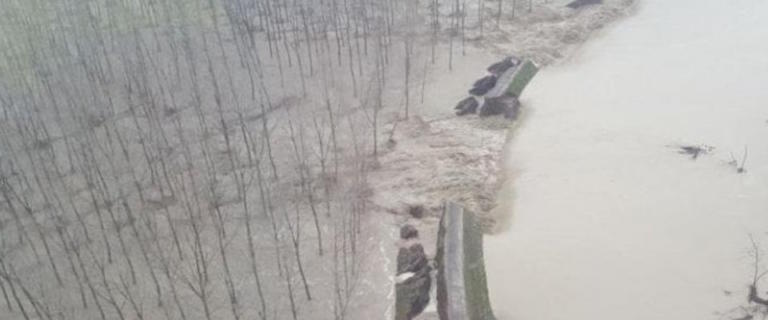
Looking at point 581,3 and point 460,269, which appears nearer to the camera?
point 460,269

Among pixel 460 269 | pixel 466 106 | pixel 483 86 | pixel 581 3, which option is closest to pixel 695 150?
pixel 466 106

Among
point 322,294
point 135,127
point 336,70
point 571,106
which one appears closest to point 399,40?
point 336,70

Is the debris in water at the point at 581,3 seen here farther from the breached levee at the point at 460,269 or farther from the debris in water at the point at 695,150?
the breached levee at the point at 460,269

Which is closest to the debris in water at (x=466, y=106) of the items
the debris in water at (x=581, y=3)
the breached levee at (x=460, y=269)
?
the breached levee at (x=460, y=269)

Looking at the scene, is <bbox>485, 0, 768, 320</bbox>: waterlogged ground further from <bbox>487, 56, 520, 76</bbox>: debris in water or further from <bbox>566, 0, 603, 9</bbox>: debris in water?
<bbox>566, 0, 603, 9</bbox>: debris in water

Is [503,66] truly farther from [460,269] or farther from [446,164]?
[460,269]

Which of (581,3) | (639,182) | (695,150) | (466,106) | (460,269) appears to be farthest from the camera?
(581,3)

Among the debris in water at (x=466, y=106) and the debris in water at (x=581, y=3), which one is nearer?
the debris in water at (x=466, y=106)

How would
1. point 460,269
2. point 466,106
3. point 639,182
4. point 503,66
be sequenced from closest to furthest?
point 460,269 → point 639,182 → point 466,106 → point 503,66

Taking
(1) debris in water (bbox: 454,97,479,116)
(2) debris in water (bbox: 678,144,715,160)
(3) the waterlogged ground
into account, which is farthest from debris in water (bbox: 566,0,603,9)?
(2) debris in water (bbox: 678,144,715,160)
